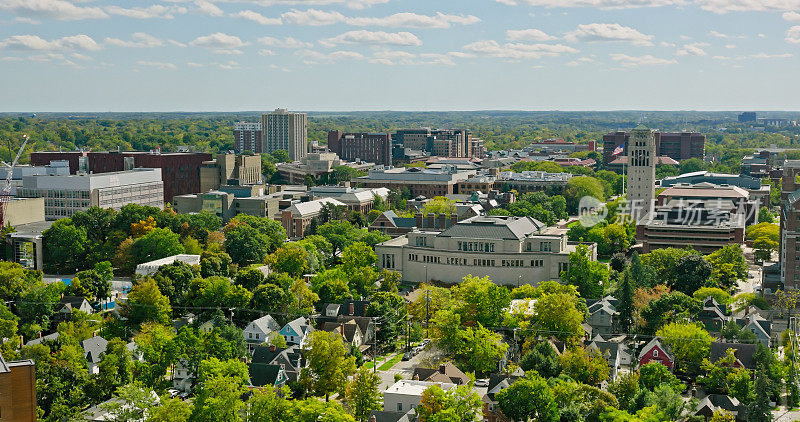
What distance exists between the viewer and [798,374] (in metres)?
52.1

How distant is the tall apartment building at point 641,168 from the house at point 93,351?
7192cm

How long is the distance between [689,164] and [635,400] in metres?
158

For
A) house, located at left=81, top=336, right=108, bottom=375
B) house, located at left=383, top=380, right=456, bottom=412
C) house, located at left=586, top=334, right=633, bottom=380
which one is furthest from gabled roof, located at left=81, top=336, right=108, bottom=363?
house, located at left=586, top=334, right=633, bottom=380

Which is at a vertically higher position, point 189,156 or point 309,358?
point 189,156

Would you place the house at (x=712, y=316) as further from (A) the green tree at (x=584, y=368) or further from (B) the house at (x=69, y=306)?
(B) the house at (x=69, y=306)

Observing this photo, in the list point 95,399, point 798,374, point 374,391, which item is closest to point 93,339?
point 95,399

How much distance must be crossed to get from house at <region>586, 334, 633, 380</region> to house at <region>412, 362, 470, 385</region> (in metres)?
9.40

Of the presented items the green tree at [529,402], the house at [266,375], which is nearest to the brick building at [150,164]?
the house at [266,375]

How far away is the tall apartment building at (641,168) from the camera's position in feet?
364

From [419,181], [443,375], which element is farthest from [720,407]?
[419,181]

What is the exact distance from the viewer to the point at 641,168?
368 ft

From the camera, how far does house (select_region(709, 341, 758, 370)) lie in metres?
53.9

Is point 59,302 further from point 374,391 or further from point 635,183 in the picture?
point 635,183

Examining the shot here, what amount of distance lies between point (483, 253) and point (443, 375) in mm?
32162
